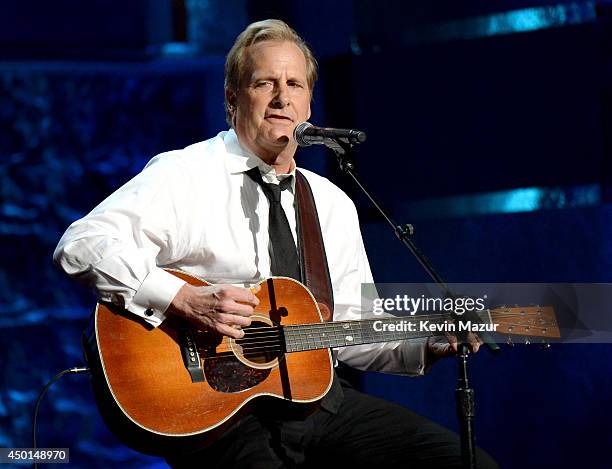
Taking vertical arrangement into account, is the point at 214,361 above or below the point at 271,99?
below

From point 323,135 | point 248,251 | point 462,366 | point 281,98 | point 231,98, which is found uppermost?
point 231,98

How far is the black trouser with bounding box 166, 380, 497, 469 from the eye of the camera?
9.50 feet

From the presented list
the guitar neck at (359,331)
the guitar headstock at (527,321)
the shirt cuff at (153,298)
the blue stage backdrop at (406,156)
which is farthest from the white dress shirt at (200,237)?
the blue stage backdrop at (406,156)

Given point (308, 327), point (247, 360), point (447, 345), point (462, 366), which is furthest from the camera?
point (447, 345)

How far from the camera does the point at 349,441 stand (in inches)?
124

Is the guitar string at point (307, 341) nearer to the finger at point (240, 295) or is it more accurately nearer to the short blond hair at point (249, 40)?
the finger at point (240, 295)

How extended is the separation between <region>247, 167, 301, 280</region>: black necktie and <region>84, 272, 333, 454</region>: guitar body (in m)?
0.19

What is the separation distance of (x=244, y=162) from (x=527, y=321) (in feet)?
3.78

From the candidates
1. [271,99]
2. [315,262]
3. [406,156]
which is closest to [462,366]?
[315,262]

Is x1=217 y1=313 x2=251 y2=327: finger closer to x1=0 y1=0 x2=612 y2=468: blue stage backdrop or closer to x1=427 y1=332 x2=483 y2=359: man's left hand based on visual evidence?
x1=427 y1=332 x2=483 y2=359: man's left hand

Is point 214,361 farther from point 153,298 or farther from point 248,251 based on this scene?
point 248,251

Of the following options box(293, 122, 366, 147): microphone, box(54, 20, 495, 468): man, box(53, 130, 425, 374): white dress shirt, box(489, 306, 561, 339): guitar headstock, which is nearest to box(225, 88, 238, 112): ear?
box(54, 20, 495, 468): man

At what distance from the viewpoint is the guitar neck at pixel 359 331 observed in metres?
3.01

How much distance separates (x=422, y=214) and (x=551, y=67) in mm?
895
